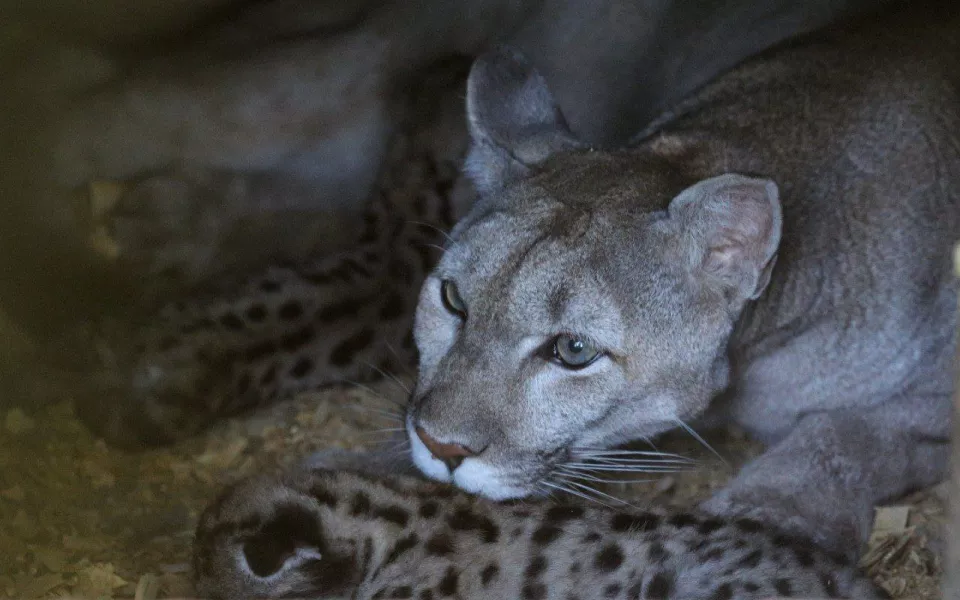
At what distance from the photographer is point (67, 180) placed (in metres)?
4.88

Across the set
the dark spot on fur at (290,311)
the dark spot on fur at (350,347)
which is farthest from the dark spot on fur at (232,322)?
the dark spot on fur at (350,347)

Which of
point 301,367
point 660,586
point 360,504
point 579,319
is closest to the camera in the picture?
point 660,586

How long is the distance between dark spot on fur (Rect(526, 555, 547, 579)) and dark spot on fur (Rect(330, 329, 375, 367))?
159cm

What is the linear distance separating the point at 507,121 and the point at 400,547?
149 cm

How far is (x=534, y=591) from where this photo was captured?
124 inches

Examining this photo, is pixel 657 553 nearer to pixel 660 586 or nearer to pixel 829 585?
pixel 660 586

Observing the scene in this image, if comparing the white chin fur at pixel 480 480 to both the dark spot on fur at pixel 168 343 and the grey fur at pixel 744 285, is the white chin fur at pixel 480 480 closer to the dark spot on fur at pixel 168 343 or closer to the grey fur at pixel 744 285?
the grey fur at pixel 744 285

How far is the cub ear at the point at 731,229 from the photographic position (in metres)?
3.34

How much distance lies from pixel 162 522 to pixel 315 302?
37.3 inches

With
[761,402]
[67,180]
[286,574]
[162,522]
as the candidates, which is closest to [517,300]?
[286,574]

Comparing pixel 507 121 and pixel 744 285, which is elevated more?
pixel 507 121

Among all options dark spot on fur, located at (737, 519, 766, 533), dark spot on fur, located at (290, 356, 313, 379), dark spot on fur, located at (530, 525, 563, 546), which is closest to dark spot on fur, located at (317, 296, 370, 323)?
dark spot on fur, located at (290, 356, 313, 379)

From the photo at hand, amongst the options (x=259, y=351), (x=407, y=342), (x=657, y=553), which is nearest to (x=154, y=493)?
(x=259, y=351)

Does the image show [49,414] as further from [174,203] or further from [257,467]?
[174,203]
